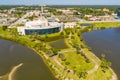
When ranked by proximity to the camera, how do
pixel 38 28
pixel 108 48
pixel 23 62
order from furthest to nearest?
1. pixel 38 28
2. pixel 108 48
3. pixel 23 62

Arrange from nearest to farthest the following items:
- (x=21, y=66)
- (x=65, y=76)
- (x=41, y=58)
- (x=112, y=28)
Result: (x=65, y=76) → (x=21, y=66) → (x=41, y=58) → (x=112, y=28)

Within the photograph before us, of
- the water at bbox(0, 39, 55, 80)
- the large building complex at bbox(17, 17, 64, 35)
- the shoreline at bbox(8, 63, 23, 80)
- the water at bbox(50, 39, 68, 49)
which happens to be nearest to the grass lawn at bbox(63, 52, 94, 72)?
the water at bbox(0, 39, 55, 80)

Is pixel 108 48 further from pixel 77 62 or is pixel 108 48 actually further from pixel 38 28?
pixel 38 28

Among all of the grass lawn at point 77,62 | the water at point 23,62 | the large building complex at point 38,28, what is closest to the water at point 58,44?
the water at point 23,62

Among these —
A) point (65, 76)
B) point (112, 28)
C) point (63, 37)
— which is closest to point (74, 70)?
point (65, 76)

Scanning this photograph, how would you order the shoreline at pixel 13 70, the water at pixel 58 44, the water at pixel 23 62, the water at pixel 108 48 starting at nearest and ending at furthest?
1. the shoreline at pixel 13 70
2. the water at pixel 23 62
3. the water at pixel 108 48
4. the water at pixel 58 44

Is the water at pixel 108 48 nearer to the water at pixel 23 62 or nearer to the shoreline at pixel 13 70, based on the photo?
the water at pixel 23 62

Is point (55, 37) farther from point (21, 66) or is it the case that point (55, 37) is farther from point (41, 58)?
point (21, 66)

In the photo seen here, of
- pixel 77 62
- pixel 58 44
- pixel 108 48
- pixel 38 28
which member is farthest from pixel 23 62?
pixel 38 28

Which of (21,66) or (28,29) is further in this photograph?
(28,29)
